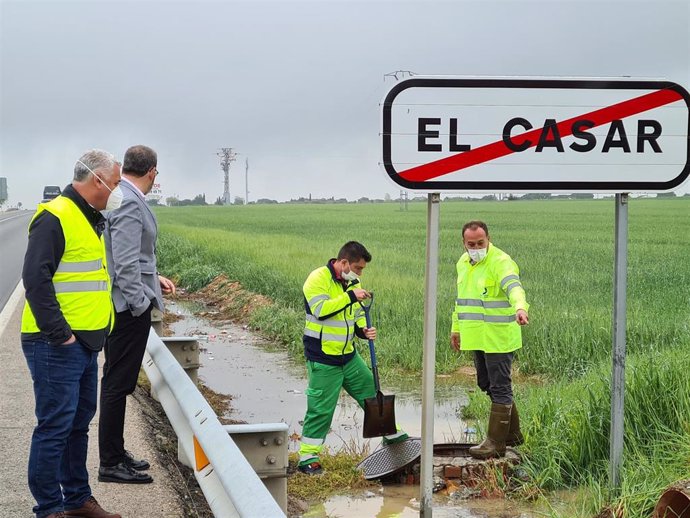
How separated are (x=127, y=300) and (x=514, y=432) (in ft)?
9.95

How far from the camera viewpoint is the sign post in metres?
4.07

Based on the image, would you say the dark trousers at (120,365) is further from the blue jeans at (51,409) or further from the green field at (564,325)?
the green field at (564,325)

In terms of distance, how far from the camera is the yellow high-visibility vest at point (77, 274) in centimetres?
431

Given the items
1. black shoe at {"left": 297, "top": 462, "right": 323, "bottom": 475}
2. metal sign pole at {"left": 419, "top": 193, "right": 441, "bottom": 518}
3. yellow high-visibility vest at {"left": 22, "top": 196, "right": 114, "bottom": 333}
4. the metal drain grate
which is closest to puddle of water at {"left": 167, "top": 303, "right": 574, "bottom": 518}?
the metal drain grate

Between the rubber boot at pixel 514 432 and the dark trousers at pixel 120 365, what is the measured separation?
2767 mm

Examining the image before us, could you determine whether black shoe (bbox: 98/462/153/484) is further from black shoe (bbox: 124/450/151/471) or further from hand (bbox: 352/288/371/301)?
hand (bbox: 352/288/371/301)

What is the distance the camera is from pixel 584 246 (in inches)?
975

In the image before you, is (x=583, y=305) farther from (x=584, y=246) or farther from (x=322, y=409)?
(x=584, y=246)

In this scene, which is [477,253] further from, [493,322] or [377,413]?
[377,413]

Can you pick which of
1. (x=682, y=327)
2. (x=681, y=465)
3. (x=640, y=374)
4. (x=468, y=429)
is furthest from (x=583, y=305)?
(x=681, y=465)

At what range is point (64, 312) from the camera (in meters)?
4.33

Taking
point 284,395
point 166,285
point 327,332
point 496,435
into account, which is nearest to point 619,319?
point 496,435

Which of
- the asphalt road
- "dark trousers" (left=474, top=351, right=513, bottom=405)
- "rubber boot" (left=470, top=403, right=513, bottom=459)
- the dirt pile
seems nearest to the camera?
"rubber boot" (left=470, top=403, right=513, bottom=459)

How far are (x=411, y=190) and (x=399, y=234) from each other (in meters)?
28.9
